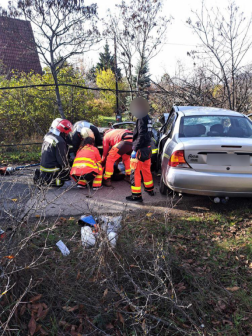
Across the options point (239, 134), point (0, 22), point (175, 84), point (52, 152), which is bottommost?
point (52, 152)

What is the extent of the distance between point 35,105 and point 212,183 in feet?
25.6

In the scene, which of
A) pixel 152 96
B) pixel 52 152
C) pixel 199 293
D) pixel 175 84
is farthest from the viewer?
pixel 152 96

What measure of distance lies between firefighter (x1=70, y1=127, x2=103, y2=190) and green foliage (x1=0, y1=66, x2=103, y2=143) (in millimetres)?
4223

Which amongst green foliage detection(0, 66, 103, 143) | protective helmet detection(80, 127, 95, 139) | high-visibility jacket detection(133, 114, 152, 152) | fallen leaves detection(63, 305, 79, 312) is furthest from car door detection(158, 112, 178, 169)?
green foliage detection(0, 66, 103, 143)

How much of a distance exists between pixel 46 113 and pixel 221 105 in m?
6.16

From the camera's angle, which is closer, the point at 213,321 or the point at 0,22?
the point at 213,321

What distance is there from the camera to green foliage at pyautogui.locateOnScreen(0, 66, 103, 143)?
30.7 feet

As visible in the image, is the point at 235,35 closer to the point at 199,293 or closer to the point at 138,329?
the point at 199,293

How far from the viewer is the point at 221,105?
28.6ft

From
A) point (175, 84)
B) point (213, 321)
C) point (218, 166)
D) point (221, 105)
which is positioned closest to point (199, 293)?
point (213, 321)

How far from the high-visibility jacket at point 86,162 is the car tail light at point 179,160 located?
1812mm

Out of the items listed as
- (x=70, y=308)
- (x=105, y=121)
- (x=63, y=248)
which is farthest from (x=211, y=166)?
(x=105, y=121)

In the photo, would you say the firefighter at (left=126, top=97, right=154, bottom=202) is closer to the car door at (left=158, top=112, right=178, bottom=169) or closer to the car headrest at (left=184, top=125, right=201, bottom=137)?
the car door at (left=158, top=112, right=178, bottom=169)

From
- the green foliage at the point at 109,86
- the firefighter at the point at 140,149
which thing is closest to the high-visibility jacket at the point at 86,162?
the firefighter at the point at 140,149
